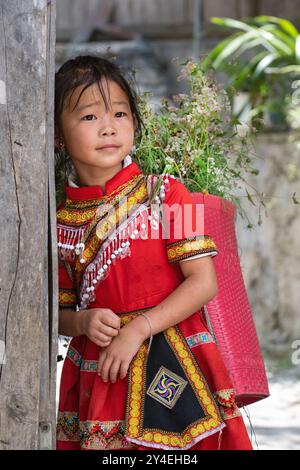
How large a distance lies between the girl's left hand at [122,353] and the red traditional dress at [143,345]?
2.0 inches

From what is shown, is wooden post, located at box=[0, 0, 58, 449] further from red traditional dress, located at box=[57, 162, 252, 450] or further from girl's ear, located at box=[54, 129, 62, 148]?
girl's ear, located at box=[54, 129, 62, 148]

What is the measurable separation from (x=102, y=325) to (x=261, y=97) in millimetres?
4445

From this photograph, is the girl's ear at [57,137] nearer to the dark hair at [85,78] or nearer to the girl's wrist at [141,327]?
the dark hair at [85,78]

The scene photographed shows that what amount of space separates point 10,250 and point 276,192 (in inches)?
173

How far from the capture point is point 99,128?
2.64m

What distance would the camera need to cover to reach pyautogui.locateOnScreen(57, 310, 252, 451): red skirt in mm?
2525

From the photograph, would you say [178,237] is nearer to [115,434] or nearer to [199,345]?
[199,345]

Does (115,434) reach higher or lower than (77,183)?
lower

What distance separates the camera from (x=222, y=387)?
257cm

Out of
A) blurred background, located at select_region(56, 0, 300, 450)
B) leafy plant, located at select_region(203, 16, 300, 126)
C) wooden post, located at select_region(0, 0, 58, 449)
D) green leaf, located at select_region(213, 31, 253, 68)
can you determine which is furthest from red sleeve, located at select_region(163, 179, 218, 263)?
leafy plant, located at select_region(203, 16, 300, 126)

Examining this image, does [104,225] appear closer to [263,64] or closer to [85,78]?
[85,78]

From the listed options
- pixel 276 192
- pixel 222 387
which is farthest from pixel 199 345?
pixel 276 192

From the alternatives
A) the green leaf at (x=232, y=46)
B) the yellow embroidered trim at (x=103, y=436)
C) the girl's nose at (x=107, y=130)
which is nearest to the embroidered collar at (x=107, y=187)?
the girl's nose at (x=107, y=130)
